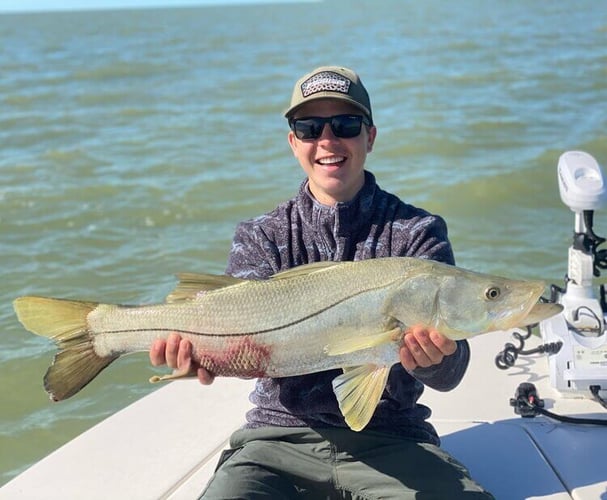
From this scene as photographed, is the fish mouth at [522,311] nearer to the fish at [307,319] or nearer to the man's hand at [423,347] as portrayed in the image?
the fish at [307,319]

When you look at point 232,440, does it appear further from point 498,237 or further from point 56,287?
point 498,237

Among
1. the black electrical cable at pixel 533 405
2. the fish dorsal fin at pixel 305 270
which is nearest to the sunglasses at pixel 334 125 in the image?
the fish dorsal fin at pixel 305 270

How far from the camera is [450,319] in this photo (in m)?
2.64

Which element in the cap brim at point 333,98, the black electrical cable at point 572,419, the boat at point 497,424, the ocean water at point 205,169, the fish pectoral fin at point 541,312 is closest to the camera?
the fish pectoral fin at point 541,312

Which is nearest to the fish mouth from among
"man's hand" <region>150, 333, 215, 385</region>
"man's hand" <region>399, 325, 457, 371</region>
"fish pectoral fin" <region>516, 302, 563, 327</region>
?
"fish pectoral fin" <region>516, 302, 563, 327</region>

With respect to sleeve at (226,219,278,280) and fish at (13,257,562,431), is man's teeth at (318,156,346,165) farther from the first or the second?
fish at (13,257,562,431)

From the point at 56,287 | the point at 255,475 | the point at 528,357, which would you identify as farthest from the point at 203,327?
the point at 56,287

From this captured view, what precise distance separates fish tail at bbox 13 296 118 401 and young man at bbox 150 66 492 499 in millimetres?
258

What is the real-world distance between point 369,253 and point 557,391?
1.39m

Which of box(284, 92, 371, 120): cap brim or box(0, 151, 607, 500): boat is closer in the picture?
box(284, 92, 371, 120): cap brim

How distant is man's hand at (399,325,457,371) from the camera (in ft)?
8.63

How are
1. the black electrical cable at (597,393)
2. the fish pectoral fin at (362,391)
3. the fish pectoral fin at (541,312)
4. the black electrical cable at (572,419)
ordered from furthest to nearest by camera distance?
the black electrical cable at (597,393) → the black electrical cable at (572,419) → the fish pectoral fin at (362,391) → the fish pectoral fin at (541,312)

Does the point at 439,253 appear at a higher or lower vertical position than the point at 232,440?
higher

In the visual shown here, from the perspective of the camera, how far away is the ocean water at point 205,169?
7.87 meters
